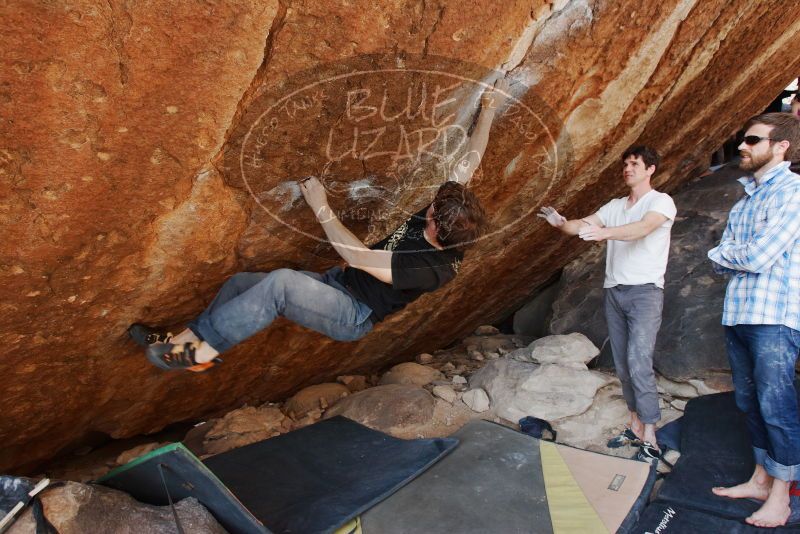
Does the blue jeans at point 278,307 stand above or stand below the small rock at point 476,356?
above

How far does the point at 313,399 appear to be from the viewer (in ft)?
13.4

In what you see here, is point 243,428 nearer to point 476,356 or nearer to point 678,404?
point 476,356

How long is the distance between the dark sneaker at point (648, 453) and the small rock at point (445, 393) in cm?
128

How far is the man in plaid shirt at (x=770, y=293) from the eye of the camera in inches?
87.7

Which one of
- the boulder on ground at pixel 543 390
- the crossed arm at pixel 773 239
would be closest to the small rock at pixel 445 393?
the boulder on ground at pixel 543 390

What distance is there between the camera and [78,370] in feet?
8.57

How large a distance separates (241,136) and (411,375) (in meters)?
2.94

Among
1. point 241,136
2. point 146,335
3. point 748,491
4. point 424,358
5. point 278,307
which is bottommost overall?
point 424,358

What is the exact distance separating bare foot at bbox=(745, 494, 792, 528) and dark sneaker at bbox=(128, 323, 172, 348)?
2856mm

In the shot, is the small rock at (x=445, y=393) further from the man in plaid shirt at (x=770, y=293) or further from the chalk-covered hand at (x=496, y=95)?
the chalk-covered hand at (x=496, y=95)

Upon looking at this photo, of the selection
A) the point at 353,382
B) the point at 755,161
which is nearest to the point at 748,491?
the point at 755,161

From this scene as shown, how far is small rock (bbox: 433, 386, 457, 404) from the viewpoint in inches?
151

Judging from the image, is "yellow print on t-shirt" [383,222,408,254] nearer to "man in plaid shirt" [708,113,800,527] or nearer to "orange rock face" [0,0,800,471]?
"orange rock face" [0,0,800,471]

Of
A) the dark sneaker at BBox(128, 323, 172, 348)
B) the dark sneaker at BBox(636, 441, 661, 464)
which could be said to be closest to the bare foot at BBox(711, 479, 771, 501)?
the dark sneaker at BBox(636, 441, 661, 464)
